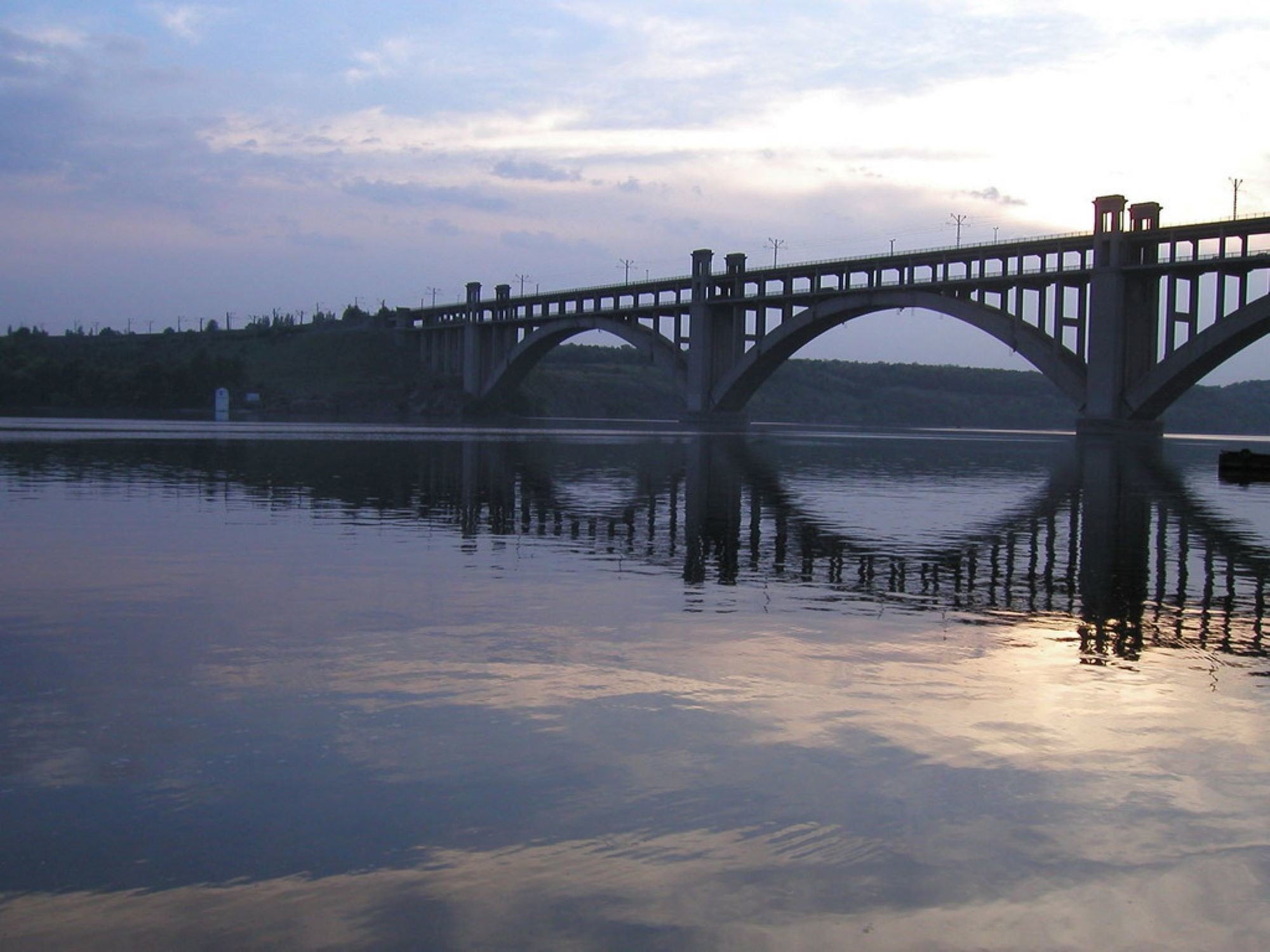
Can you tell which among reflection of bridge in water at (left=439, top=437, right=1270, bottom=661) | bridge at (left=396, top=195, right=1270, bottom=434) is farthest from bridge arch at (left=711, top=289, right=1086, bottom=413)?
reflection of bridge in water at (left=439, top=437, right=1270, bottom=661)

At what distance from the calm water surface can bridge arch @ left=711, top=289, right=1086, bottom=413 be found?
63112mm

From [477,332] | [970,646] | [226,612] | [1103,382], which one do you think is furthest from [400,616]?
[477,332]

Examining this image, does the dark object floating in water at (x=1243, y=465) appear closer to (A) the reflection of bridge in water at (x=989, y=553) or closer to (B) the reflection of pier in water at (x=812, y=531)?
(B) the reflection of pier in water at (x=812, y=531)

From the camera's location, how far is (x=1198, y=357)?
233 feet

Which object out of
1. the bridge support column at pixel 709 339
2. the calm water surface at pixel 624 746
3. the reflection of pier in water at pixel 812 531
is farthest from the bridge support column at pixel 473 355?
the calm water surface at pixel 624 746

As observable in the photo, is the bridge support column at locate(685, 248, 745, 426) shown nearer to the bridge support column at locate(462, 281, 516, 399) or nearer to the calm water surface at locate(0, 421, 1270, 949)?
the bridge support column at locate(462, 281, 516, 399)

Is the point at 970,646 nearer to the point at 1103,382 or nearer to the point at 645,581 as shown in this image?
the point at 645,581

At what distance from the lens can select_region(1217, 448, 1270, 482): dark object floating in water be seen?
1724 inches

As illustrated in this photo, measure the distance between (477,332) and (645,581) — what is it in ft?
432

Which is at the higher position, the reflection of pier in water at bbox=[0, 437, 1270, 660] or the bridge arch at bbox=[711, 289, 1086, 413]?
the bridge arch at bbox=[711, 289, 1086, 413]

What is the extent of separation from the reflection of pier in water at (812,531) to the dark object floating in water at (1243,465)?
2.87 m

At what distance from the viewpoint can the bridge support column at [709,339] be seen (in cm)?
10938

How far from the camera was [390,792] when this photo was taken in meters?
6.87

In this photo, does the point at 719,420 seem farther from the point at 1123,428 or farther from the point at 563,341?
the point at 1123,428
